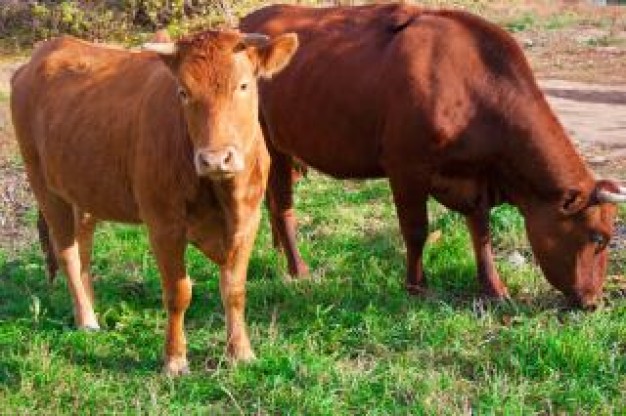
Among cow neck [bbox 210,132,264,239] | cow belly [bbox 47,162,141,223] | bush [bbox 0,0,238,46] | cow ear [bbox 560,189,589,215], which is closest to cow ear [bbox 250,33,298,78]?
cow neck [bbox 210,132,264,239]

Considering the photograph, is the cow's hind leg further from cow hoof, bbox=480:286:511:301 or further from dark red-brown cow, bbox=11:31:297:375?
cow hoof, bbox=480:286:511:301

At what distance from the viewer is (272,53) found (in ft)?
16.0

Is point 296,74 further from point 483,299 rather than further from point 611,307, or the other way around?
point 611,307

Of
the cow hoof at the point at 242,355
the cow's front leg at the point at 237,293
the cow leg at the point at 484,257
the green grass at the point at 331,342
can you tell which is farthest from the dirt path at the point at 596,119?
the cow hoof at the point at 242,355

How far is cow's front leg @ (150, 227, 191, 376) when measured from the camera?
505cm

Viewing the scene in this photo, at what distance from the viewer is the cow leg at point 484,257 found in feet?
20.5

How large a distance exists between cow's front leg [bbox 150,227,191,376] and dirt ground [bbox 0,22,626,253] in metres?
→ 2.80

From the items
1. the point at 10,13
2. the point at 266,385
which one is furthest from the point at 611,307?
the point at 10,13

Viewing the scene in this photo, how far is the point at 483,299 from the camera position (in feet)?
20.3

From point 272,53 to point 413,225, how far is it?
1978 mm

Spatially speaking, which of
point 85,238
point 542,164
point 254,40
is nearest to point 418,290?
point 542,164

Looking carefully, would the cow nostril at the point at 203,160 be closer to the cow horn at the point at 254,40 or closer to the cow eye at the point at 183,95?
the cow eye at the point at 183,95

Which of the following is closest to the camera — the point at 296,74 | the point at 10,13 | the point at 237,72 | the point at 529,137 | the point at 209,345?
the point at 237,72

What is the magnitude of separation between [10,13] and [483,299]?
14785mm
